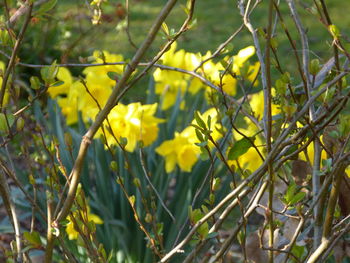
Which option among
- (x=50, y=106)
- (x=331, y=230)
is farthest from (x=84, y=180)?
(x=331, y=230)

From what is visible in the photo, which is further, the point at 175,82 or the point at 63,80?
the point at 175,82

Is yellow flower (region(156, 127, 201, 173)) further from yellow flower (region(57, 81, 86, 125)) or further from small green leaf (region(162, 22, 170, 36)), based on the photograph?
small green leaf (region(162, 22, 170, 36))

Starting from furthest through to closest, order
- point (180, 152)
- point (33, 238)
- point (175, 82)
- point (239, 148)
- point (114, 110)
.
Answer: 1. point (175, 82)
2. point (180, 152)
3. point (114, 110)
4. point (239, 148)
5. point (33, 238)

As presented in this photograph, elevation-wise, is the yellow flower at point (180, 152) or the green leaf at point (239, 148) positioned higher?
the green leaf at point (239, 148)

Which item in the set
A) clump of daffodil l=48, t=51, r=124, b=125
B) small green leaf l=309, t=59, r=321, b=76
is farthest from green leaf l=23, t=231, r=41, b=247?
clump of daffodil l=48, t=51, r=124, b=125

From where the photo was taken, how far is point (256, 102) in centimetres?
229

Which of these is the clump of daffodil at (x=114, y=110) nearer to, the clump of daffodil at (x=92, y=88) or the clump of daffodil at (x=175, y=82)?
the clump of daffodil at (x=92, y=88)

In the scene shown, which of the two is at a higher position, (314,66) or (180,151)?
(314,66)

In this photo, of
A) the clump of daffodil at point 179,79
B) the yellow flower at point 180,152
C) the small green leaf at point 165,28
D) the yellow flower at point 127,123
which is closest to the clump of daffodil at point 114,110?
the yellow flower at point 127,123

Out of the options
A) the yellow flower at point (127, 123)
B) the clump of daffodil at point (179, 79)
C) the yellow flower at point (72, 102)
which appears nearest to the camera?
the yellow flower at point (127, 123)

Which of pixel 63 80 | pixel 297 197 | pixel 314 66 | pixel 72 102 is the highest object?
pixel 314 66

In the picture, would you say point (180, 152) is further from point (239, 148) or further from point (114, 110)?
point (239, 148)

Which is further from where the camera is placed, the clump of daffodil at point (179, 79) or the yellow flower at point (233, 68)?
the clump of daffodil at point (179, 79)

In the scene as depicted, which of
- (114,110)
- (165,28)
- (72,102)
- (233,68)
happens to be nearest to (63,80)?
(72,102)
